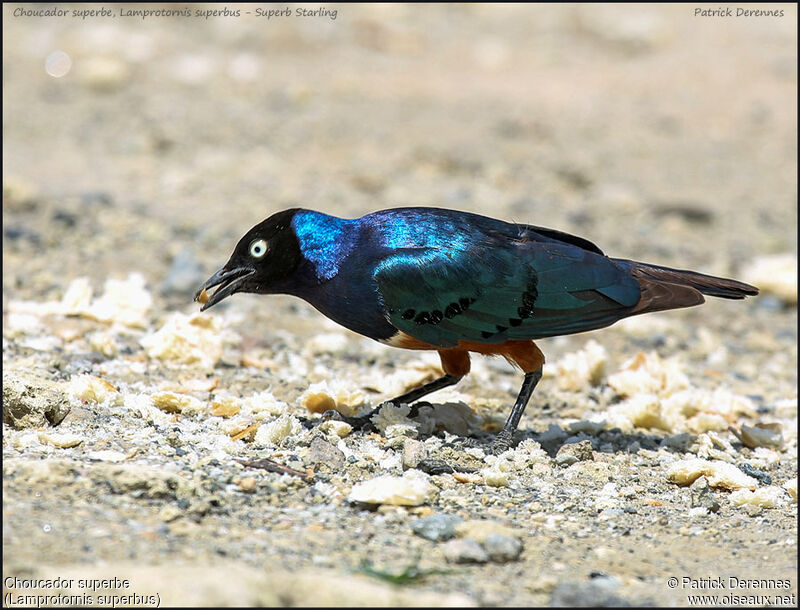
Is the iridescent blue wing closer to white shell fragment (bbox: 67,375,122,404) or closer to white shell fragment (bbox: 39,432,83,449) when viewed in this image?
white shell fragment (bbox: 67,375,122,404)

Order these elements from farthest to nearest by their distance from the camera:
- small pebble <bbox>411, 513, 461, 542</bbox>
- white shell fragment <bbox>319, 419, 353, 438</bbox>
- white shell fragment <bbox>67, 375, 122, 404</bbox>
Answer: white shell fragment <bbox>67, 375, 122, 404</bbox>
white shell fragment <bbox>319, 419, 353, 438</bbox>
small pebble <bbox>411, 513, 461, 542</bbox>

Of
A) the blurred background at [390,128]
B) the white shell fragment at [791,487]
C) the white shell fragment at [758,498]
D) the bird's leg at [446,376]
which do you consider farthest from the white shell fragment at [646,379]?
the blurred background at [390,128]

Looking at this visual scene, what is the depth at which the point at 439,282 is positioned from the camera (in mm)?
5016

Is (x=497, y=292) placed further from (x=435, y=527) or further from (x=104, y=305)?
(x=104, y=305)

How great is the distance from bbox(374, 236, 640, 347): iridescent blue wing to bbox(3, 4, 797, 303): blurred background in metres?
3.10

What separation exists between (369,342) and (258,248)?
2.33 m

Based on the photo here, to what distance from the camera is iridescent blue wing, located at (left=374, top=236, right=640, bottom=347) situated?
496cm

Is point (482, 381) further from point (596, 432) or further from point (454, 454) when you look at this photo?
point (454, 454)

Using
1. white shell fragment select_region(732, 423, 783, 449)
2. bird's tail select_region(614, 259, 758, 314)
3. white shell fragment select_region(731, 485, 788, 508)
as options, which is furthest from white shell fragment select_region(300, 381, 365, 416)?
white shell fragment select_region(732, 423, 783, 449)

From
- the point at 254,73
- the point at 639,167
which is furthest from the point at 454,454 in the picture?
the point at 254,73

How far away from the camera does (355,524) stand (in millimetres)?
3906

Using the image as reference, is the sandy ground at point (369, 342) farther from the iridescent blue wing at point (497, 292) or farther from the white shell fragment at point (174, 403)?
the iridescent blue wing at point (497, 292)

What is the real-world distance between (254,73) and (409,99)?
7.22ft

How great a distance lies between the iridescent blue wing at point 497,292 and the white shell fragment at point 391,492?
960 mm
